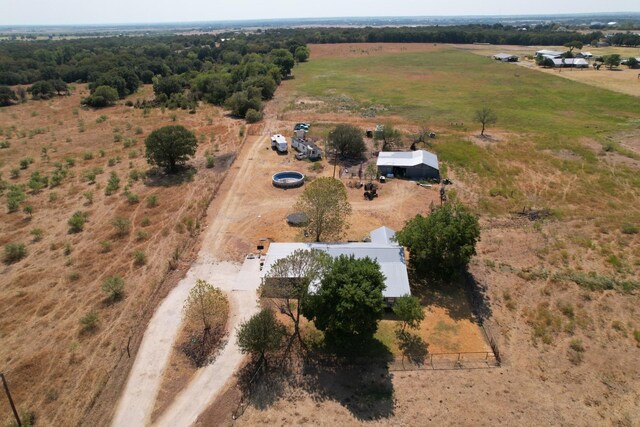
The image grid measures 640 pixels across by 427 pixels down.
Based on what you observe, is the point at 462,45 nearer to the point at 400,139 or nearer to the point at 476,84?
the point at 476,84

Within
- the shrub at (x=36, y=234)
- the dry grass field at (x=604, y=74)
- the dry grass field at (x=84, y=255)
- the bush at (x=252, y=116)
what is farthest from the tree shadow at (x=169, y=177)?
the dry grass field at (x=604, y=74)

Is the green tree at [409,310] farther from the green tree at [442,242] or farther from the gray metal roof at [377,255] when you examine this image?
the green tree at [442,242]

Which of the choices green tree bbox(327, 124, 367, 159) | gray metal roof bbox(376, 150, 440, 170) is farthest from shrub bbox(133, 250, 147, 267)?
green tree bbox(327, 124, 367, 159)

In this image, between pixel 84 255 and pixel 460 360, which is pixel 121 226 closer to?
pixel 84 255

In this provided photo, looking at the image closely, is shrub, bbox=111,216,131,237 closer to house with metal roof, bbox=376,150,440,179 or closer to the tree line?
house with metal roof, bbox=376,150,440,179

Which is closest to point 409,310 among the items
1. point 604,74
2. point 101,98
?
point 101,98

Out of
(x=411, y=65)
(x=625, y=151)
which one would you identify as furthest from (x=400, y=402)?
(x=411, y=65)

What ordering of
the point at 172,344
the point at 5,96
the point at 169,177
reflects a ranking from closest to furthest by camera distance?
the point at 172,344, the point at 169,177, the point at 5,96

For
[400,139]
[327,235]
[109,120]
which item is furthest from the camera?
[109,120]
